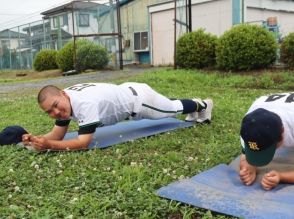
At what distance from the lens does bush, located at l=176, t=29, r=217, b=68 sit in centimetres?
1352

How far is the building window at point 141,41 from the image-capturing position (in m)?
23.6

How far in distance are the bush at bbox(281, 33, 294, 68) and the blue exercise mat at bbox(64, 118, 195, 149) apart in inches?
267

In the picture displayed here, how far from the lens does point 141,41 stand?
23.8 m

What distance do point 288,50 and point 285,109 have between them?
9117mm

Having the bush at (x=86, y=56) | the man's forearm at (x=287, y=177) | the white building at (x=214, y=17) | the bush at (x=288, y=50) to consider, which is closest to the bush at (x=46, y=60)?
the bush at (x=86, y=56)

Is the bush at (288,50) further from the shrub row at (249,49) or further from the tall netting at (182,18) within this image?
the tall netting at (182,18)

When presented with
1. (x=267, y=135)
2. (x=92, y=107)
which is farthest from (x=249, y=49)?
(x=267, y=135)

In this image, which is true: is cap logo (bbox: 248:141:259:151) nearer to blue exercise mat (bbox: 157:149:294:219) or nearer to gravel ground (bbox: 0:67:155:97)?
blue exercise mat (bbox: 157:149:294:219)

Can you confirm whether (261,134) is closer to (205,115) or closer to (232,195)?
(232,195)

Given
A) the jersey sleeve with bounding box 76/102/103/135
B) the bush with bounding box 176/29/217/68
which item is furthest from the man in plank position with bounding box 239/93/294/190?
the bush with bounding box 176/29/217/68

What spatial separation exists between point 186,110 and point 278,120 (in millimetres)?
2641

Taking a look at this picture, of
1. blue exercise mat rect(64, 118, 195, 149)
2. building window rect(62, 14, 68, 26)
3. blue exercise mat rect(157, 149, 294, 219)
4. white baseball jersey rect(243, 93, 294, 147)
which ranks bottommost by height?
blue exercise mat rect(157, 149, 294, 219)

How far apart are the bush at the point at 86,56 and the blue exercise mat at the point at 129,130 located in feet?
43.7

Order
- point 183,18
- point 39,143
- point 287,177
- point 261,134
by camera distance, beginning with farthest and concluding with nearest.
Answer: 1. point 183,18
2. point 39,143
3. point 287,177
4. point 261,134
